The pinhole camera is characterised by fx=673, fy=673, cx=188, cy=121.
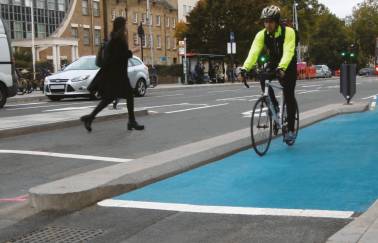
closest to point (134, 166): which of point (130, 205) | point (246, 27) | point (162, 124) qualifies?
point (130, 205)

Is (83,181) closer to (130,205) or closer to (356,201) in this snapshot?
(130,205)

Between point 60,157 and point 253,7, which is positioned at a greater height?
point 253,7

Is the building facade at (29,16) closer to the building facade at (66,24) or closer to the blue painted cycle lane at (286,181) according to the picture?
the building facade at (66,24)

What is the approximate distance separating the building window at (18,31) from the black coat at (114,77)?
56.2 metres

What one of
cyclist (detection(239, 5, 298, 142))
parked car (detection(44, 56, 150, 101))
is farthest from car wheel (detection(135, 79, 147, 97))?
cyclist (detection(239, 5, 298, 142))

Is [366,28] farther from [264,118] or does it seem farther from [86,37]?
[264,118]

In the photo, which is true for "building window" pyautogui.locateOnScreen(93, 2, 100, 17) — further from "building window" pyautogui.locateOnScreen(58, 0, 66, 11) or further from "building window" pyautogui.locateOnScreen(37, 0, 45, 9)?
"building window" pyautogui.locateOnScreen(37, 0, 45, 9)

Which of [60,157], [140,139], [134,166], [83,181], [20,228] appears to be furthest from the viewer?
[140,139]

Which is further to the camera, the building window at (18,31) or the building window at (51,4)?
the building window at (51,4)

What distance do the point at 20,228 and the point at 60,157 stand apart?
12.0 feet

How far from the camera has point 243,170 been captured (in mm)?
7387

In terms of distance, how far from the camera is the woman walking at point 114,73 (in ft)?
36.0

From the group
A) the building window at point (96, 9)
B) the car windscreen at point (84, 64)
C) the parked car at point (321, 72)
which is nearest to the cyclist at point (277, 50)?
the car windscreen at point (84, 64)

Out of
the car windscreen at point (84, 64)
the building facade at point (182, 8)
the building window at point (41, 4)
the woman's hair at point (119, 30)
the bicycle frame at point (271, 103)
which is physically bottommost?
the bicycle frame at point (271, 103)
